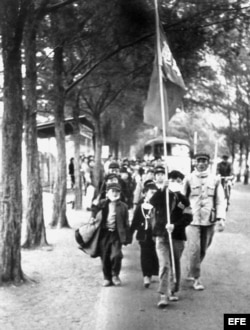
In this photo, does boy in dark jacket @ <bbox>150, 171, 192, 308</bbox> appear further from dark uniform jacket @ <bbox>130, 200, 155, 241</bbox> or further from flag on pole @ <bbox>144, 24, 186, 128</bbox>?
flag on pole @ <bbox>144, 24, 186, 128</bbox>

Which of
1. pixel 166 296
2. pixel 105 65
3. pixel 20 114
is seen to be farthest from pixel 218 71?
pixel 166 296

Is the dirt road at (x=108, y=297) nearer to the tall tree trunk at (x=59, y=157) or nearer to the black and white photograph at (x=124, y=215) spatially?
the black and white photograph at (x=124, y=215)

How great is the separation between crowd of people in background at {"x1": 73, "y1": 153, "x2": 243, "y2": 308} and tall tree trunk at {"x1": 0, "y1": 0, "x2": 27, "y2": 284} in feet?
4.06

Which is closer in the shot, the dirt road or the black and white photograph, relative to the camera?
the dirt road

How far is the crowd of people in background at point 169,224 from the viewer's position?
7543 millimetres

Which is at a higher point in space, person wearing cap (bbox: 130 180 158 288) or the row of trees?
the row of trees

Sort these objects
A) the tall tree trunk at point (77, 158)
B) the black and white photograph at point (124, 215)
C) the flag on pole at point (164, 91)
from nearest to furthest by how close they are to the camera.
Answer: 1. the black and white photograph at point (124, 215)
2. the flag on pole at point (164, 91)
3. the tall tree trunk at point (77, 158)

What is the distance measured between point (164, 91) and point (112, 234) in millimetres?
2204

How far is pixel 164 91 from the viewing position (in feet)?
26.5

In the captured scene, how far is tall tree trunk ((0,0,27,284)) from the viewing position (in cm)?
848

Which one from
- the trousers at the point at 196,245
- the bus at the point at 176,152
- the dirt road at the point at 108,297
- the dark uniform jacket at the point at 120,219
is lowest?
the dirt road at the point at 108,297

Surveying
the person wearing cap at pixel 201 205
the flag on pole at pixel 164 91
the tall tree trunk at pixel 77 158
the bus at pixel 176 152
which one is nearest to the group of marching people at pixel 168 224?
the person wearing cap at pixel 201 205

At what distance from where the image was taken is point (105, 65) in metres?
15.4

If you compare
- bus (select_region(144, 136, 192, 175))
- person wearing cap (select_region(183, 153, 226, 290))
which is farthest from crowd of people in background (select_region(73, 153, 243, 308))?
bus (select_region(144, 136, 192, 175))
